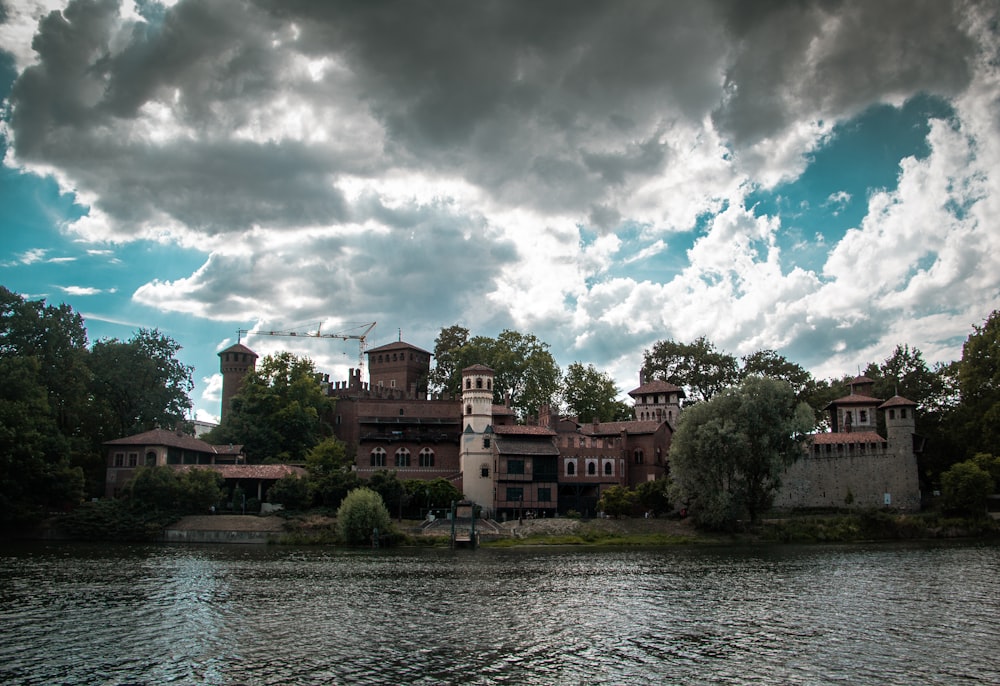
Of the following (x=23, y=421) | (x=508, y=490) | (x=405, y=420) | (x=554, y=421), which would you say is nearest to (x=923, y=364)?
(x=554, y=421)

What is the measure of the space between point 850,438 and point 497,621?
158 feet

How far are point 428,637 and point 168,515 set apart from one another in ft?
125

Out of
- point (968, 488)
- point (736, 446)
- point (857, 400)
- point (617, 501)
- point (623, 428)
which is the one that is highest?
point (857, 400)

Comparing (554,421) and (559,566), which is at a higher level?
(554,421)

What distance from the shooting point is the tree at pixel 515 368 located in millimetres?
80625

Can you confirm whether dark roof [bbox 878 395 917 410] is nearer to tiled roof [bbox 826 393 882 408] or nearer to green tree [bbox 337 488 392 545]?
tiled roof [bbox 826 393 882 408]

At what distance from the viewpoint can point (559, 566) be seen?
4072 cm

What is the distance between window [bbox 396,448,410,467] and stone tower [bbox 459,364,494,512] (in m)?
4.29

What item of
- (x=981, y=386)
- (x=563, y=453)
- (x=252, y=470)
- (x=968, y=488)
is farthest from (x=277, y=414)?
(x=981, y=386)

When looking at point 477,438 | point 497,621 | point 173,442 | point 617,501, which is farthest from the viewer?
point 477,438

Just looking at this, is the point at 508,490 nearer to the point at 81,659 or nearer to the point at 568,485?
the point at 568,485

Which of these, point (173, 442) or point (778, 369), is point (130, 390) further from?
point (778, 369)

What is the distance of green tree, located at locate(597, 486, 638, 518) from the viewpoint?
6034cm

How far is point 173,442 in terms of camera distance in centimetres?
6294
